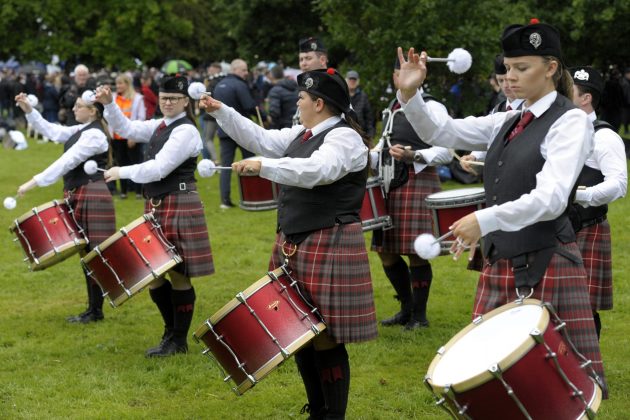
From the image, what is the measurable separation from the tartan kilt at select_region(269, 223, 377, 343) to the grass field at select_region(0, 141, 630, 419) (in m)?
0.79

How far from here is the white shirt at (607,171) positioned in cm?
471

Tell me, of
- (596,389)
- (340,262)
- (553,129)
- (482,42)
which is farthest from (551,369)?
(482,42)

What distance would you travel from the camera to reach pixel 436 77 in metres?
14.4

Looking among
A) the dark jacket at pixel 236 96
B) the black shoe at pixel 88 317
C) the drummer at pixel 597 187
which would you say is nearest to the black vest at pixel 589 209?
the drummer at pixel 597 187

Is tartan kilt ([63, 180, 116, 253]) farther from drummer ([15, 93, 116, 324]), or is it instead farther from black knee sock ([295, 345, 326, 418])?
black knee sock ([295, 345, 326, 418])

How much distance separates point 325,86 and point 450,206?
1683 mm

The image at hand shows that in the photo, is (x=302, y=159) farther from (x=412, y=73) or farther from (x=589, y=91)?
(x=589, y=91)

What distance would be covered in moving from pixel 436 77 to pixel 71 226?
27.9ft

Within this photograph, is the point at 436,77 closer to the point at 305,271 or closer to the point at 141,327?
the point at 141,327

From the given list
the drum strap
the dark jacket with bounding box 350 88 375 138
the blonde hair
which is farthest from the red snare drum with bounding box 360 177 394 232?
the blonde hair

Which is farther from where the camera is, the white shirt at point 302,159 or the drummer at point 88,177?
the drummer at point 88,177

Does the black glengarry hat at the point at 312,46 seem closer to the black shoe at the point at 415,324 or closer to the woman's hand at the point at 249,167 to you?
the black shoe at the point at 415,324

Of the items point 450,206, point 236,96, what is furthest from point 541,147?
point 236,96

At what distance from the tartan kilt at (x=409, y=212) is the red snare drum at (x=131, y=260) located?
5.41 feet
